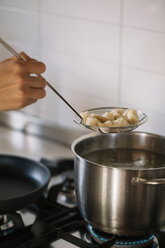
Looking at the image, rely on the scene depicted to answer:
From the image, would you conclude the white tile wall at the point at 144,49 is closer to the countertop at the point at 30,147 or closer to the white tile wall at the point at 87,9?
the white tile wall at the point at 87,9

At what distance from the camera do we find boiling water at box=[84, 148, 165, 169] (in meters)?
0.91

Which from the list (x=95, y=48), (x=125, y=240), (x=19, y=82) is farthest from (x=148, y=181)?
(x=95, y=48)

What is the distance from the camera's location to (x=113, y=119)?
35.7 inches

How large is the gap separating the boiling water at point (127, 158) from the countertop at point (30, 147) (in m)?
0.35

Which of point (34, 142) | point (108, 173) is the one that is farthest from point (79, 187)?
point (34, 142)

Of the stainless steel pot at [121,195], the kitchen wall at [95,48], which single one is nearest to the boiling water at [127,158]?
the stainless steel pot at [121,195]

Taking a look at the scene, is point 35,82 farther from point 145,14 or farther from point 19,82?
point 145,14

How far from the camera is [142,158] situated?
94cm

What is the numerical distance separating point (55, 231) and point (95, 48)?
1.80 feet

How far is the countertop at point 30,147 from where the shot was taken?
134cm

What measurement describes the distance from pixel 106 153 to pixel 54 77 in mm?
503

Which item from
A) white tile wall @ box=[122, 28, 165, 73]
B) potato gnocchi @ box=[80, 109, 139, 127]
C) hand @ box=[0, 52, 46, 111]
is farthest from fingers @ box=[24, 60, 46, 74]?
white tile wall @ box=[122, 28, 165, 73]

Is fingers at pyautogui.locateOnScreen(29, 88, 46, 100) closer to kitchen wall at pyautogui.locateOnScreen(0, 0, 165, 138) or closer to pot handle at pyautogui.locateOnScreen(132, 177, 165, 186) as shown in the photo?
pot handle at pyautogui.locateOnScreen(132, 177, 165, 186)

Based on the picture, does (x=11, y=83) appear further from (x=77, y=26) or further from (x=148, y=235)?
(x=77, y=26)
